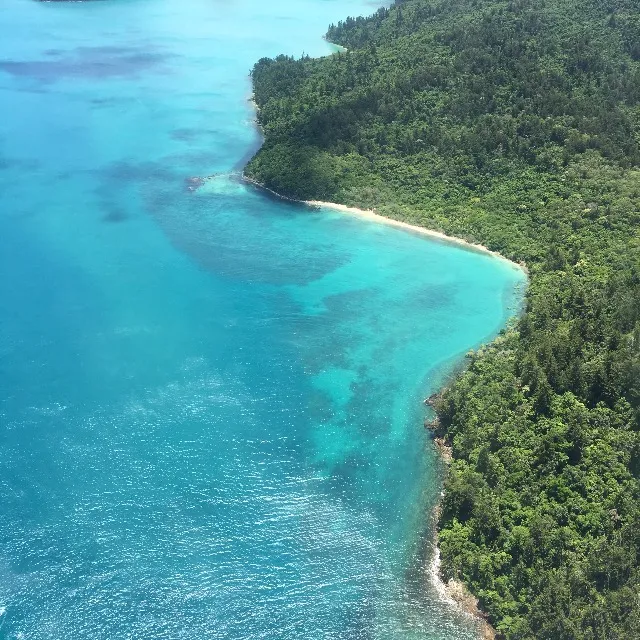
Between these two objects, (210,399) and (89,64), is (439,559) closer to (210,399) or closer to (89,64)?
(210,399)

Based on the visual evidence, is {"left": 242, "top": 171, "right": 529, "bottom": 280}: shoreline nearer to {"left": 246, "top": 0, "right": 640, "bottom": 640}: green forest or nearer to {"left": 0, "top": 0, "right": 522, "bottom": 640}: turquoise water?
{"left": 246, "top": 0, "right": 640, "bottom": 640}: green forest

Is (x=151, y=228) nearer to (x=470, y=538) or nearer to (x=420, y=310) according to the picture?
(x=420, y=310)

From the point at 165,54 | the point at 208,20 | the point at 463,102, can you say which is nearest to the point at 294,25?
the point at 208,20

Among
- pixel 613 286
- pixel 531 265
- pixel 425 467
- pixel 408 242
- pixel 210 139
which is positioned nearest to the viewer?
pixel 425 467

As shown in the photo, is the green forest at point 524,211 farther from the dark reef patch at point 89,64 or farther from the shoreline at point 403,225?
the dark reef patch at point 89,64

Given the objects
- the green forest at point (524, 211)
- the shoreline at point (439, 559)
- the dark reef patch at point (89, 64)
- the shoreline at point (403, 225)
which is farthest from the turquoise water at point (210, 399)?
the dark reef patch at point (89, 64)

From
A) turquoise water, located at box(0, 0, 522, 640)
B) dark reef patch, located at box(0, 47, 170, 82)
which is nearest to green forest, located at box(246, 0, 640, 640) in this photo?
turquoise water, located at box(0, 0, 522, 640)
